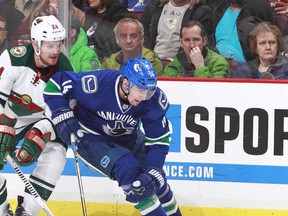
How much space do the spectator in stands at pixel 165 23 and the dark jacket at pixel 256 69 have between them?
1.25 feet

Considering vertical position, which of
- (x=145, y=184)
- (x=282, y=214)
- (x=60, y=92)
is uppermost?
(x=60, y=92)

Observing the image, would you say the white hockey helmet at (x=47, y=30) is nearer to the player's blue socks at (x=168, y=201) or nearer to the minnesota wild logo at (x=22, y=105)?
the minnesota wild logo at (x=22, y=105)

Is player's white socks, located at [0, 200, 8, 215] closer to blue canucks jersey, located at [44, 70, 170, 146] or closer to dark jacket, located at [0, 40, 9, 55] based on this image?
blue canucks jersey, located at [44, 70, 170, 146]

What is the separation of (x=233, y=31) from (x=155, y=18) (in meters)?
A: 0.46

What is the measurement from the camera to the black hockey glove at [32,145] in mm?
5105

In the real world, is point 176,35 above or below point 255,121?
above

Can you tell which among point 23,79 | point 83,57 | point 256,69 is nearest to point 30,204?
point 23,79

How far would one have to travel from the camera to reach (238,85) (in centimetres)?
544

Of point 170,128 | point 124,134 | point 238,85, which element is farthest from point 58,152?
point 238,85

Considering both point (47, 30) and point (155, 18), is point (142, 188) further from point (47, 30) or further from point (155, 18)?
point (155, 18)

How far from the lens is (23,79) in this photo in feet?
17.2

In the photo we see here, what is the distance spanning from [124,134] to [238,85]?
762 millimetres

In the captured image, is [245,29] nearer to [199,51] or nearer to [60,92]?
[199,51]

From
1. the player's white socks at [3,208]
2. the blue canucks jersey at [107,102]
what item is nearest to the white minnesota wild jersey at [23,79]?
A: the blue canucks jersey at [107,102]
